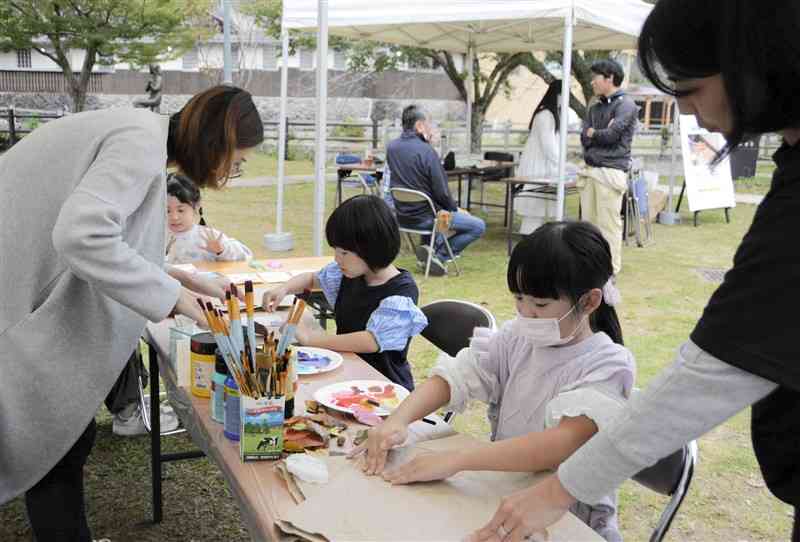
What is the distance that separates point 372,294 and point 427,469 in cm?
124

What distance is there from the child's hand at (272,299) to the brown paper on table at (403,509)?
50.2 inches

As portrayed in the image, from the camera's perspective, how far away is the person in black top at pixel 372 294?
240cm

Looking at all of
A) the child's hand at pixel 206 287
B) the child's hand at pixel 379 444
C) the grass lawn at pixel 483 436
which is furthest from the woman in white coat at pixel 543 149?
the child's hand at pixel 379 444

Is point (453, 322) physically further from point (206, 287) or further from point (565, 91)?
point (565, 91)

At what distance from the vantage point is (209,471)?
Result: 3.32 meters

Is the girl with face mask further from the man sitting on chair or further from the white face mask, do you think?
the man sitting on chair

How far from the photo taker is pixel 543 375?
173cm

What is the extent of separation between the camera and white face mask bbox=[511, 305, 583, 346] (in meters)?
1.65

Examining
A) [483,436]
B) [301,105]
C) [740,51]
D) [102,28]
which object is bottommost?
[483,436]

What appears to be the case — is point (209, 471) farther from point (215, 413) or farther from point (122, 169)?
point (122, 169)

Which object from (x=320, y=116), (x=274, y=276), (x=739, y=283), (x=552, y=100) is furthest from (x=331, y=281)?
(x=552, y=100)

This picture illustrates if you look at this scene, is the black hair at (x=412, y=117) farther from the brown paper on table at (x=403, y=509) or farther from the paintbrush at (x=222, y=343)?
the brown paper on table at (x=403, y=509)

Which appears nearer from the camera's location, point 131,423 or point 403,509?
point 403,509

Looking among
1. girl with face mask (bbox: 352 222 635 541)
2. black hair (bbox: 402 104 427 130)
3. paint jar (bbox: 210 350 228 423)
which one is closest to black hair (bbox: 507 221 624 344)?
girl with face mask (bbox: 352 222 635 541)
